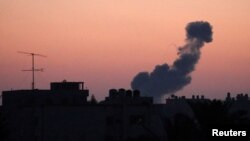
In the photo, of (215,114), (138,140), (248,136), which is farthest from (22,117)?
(248,136)

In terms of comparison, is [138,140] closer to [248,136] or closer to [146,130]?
[146,130]

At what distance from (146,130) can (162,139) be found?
382cm

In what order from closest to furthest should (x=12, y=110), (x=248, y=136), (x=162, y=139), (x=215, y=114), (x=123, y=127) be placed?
(x=248, y=136) → (x=215, y=114) → (x=162, y=139) → (x=123, y=127) → (x=12, y=110)

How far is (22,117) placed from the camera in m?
79.1

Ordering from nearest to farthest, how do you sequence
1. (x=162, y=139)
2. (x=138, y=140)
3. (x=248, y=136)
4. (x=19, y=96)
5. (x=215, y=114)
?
(x=248, y=136) < (x=215, y=114) < (x=138, y=140) < (x=162, y=139) < (x=19, y=96)

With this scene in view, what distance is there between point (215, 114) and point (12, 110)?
1550 inches

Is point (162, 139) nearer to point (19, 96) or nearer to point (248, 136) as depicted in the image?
point (19, 96)

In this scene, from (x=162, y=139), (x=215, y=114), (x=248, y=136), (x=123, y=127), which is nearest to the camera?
(x=248, y=136)

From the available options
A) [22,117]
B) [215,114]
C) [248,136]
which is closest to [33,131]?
[22,117]

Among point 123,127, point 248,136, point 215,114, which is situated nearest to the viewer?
point 248,136

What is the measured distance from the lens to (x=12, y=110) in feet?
279

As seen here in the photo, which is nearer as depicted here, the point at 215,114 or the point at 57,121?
the point at 215,114

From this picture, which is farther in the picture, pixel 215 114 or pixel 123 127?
pixel 123 127

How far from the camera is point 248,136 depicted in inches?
884
